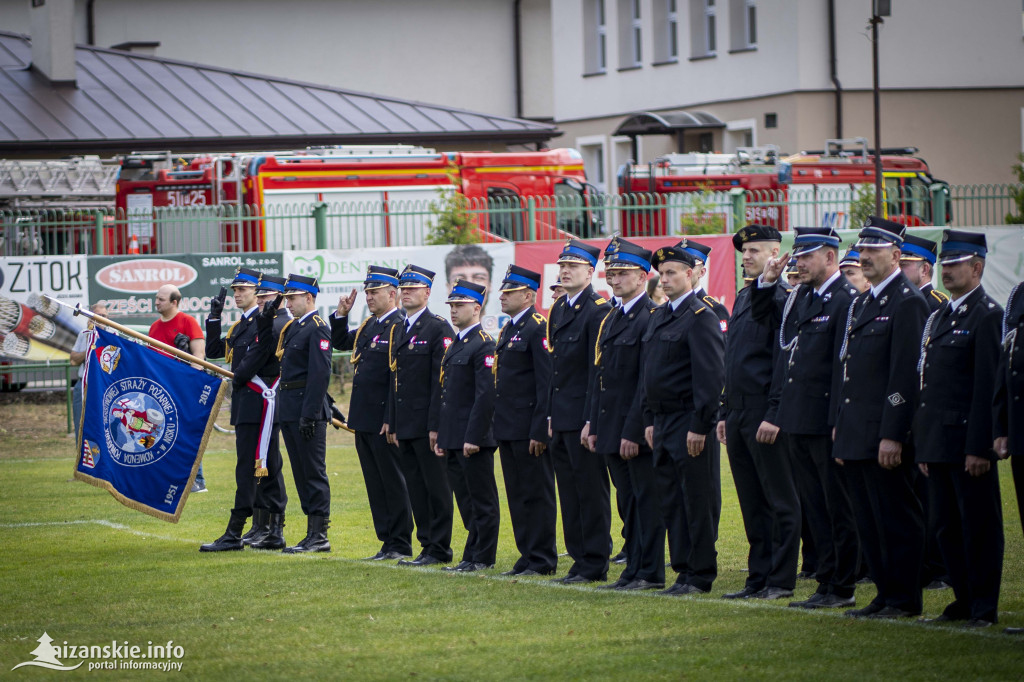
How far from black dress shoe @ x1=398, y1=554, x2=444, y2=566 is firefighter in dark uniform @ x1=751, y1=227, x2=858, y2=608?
3043mm

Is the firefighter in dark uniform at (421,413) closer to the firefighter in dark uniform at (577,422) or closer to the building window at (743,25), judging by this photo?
the firefighter in dark uniform at (577,422)

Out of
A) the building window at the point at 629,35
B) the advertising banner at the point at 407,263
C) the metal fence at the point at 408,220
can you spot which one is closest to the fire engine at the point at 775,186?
the metal fence at the point at 408,220

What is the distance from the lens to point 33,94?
2934cm

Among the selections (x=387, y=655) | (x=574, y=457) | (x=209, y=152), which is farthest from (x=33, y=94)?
(x=387, y=655)

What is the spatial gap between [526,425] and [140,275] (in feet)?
33.9

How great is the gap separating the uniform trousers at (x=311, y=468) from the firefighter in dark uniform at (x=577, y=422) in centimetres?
223

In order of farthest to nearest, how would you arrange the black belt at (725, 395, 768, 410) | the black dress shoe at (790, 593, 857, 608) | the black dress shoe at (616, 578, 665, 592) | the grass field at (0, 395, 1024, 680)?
the black dress shoe at (616, 578, 665, 592), the black belt at (725, 395, 768, 410), the black dress shoe at (790, 593, 857, 608), the grass field at (0, 395, 1024, 680)

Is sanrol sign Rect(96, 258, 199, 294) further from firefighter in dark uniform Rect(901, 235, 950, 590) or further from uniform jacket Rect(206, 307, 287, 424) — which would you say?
firefighter in dark uniform Rect(901, 235, 950, 590)

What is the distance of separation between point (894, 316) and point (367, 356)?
4580 millimetres

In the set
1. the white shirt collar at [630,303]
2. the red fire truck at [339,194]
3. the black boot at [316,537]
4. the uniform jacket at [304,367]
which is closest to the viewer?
the white shirt collar at [630,303]

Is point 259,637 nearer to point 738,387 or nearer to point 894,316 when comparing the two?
point 738,387

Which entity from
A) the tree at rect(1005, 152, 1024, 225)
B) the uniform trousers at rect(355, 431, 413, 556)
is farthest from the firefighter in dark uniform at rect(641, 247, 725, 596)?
the tree at rect(1005, 152, 1024, 225)

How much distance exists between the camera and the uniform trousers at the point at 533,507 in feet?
33.1

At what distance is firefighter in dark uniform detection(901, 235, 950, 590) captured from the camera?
8438 millimetres
